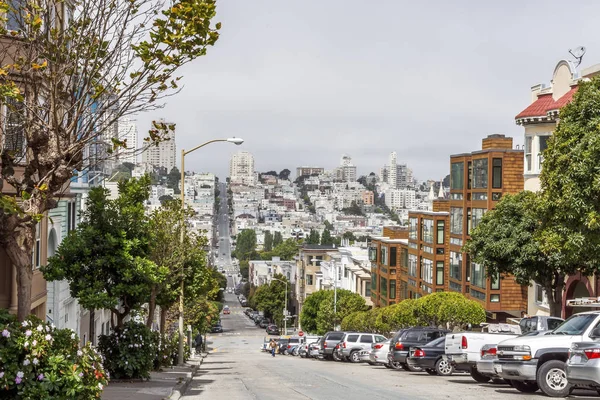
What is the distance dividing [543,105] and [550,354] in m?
27.4

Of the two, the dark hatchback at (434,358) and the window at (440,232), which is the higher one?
the window at (440,232)

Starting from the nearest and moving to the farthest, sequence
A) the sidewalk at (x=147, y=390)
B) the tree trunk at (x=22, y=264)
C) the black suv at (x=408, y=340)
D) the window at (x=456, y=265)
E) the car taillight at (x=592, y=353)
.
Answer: the tree trunk at (x=22, y=264), the car taillight at (x=592, y=353), the sidewalk at (x=147, y=390), the black suv at (x=408, y=340), the window at (x=456, y=265)

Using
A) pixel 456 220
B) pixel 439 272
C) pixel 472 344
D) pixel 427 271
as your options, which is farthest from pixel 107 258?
pixel 427 271

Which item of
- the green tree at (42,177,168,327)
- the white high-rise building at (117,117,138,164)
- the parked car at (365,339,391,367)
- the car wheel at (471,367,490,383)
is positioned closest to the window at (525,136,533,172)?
the parked car at (365,339,391,367)

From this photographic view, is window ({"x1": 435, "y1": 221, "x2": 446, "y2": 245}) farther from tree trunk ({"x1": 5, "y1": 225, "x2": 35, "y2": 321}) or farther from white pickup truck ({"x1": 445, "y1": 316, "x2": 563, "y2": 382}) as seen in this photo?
tree trunk ({"x1": 5, "y1": 225, "x2": 35, "y2": 321})

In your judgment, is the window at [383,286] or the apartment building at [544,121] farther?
the window at [383,286]

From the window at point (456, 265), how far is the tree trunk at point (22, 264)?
4778 cm

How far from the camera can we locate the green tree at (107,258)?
2386 cm

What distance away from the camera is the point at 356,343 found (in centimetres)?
4641

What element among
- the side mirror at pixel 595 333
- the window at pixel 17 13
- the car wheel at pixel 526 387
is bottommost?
the car wheel at pixel 526 387

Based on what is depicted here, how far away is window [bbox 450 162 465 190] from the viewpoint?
58.5m

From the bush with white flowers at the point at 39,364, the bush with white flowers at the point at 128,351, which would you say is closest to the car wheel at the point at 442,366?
the bush with white flowers at the point at 128,351

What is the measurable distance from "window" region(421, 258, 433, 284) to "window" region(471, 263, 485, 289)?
11.1 metres

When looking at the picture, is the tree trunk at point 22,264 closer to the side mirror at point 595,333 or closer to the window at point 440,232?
the side mirror at point 595,333
